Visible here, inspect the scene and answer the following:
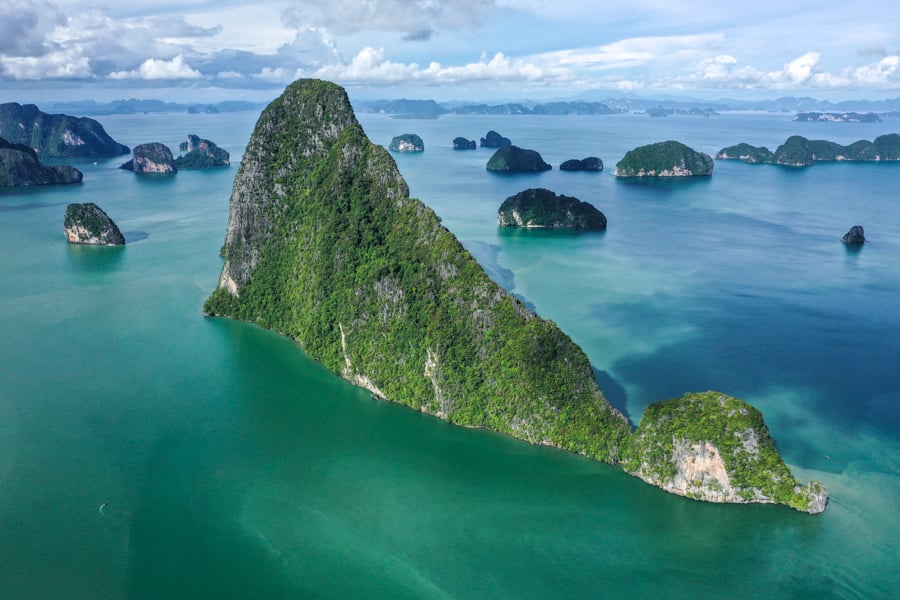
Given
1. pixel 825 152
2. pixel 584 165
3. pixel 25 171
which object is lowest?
pixel 25 171

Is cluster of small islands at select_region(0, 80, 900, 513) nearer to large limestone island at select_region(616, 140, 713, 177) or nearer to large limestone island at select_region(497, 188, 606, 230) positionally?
large limestone island at select_region(497, 188, 606, 230)

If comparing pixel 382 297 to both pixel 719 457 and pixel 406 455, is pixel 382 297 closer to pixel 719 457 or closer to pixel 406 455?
pixel 406 455

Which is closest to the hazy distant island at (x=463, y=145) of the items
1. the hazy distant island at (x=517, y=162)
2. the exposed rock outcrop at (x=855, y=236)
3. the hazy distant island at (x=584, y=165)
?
the hazy distant island at (x=517, y=162)

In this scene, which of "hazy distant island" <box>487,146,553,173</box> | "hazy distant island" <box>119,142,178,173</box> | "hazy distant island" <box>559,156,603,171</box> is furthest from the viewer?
"hazy distant island" <box>559,156,603,171</box>

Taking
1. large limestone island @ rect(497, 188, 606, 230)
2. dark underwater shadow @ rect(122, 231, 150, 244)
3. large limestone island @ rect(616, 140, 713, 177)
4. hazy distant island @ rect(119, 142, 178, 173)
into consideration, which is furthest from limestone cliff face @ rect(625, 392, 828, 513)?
hazy distant island @ rect(119, 142, 178, 173)

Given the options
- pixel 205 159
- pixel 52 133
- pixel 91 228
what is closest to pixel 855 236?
pixel 91 228

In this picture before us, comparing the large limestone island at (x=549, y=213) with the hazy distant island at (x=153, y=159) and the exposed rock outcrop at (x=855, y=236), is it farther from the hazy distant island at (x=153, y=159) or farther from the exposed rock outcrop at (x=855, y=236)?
the hazy distant island at (x=153, y=159)
